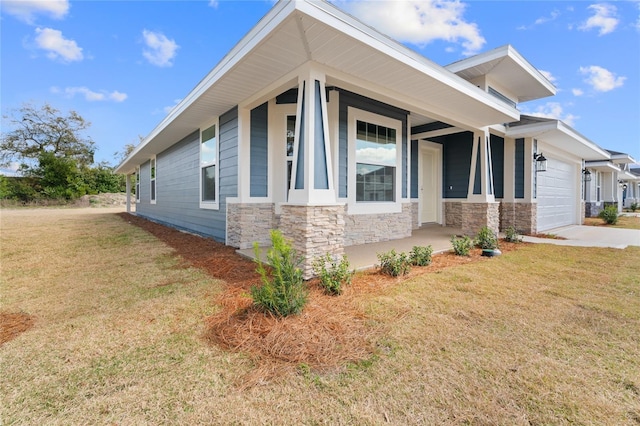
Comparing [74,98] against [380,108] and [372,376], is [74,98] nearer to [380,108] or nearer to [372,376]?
[380,108]

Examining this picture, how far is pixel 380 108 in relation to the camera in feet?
22.2

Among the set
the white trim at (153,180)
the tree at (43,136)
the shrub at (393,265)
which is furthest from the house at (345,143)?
the tree at (43,136)

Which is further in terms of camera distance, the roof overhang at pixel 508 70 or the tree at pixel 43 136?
the tree at pixel 43 136

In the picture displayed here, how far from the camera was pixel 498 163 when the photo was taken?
30.2 ft

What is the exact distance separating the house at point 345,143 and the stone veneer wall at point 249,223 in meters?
0.02

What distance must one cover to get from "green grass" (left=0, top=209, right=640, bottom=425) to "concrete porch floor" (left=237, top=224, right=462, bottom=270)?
3.48 feet

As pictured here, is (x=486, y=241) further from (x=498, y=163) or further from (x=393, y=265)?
(x=498, y=163)

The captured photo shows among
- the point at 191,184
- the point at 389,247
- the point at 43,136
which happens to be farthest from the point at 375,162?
the point at 43,136

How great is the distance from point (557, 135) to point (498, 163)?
167 centimetres

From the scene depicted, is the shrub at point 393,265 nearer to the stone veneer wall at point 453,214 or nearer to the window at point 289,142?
the window at point 289,142

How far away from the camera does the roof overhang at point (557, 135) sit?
7.57 meters

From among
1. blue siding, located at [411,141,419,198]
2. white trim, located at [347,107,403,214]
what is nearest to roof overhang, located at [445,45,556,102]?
blue siding, located at [411,141,419,198]

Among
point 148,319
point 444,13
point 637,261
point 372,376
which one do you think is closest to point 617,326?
point 372,376

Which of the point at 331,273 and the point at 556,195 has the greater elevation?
the point at 556,195
